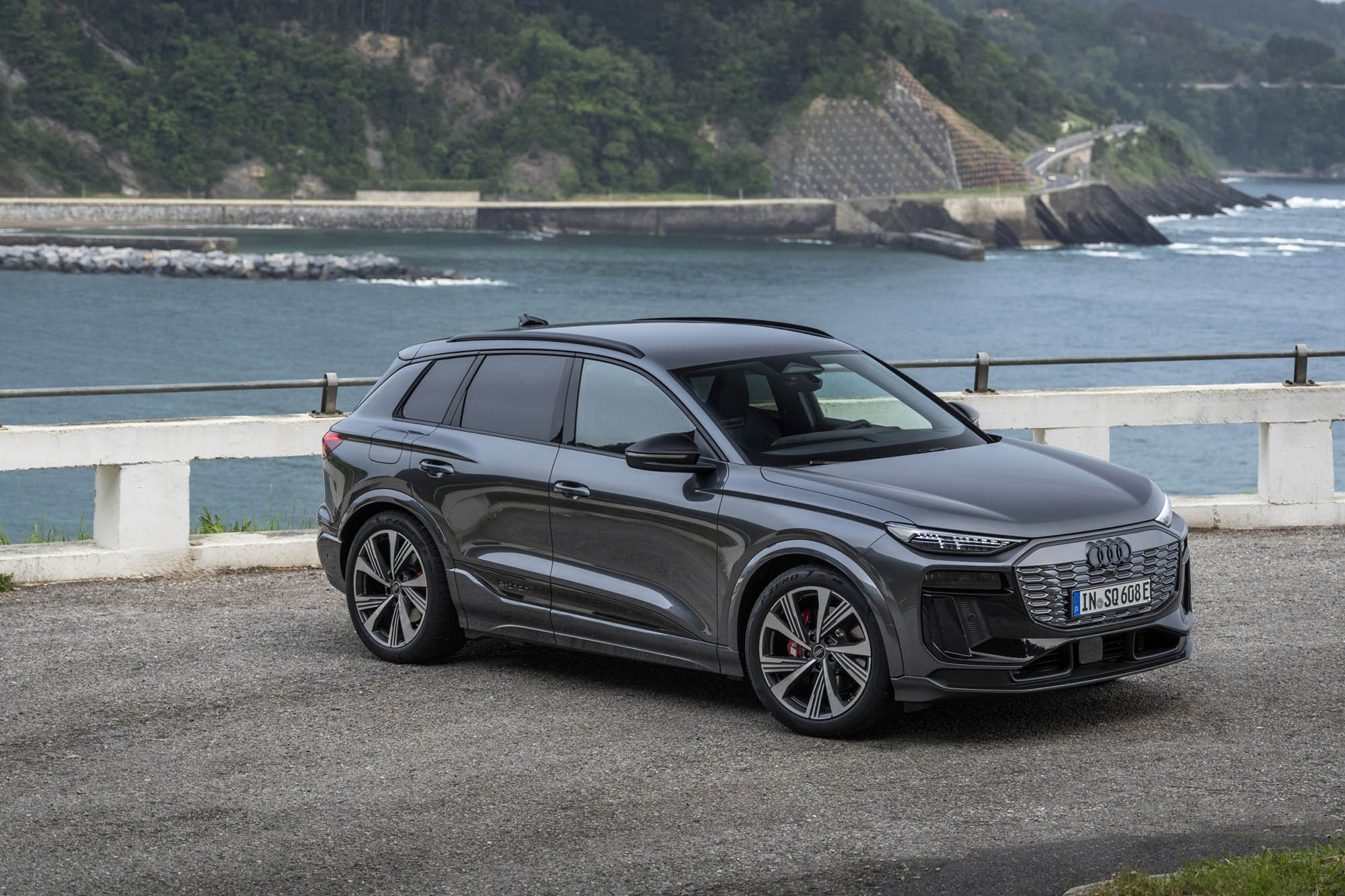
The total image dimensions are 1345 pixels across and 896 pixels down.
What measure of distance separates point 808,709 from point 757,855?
1.38m

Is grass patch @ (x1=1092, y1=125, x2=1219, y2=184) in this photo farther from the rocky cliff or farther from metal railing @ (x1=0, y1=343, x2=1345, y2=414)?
metal railing @ (x1=0, y1=343, x2=1345, y2=414)

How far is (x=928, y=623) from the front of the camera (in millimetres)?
6047

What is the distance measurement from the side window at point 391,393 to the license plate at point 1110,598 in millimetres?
3446

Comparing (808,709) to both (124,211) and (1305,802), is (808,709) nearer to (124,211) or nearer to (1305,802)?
(1305,802)

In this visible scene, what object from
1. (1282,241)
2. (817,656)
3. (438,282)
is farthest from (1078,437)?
(1282,241)

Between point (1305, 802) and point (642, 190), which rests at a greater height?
point (642, 190)

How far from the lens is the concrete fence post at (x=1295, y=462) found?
11.3 metres

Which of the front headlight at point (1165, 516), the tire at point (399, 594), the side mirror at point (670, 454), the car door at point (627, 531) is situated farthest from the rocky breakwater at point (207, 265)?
the front headlight at point (1165, 516)

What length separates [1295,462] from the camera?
444 inches

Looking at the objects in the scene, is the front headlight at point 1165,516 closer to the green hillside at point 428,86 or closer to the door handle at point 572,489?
the door handle at point 572,489

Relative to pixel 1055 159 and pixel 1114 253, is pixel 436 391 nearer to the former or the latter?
pixel 1114 253

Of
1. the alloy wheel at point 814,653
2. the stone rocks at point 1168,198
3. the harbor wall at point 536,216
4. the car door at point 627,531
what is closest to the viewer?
the alloy wheel at point 814,653

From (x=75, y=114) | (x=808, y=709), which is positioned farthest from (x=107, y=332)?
(x=75, y=114)

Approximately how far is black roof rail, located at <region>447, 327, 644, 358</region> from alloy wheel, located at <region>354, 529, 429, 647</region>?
1005 mm
